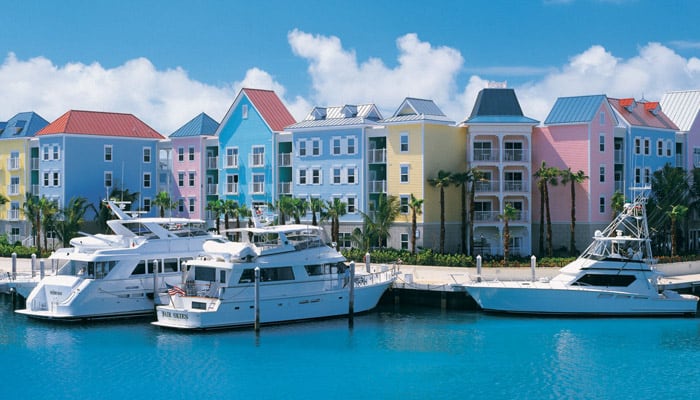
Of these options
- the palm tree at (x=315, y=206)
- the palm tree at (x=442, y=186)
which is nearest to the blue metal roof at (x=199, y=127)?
the palm tree at (x=315, y=206)

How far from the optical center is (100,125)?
78188 mm

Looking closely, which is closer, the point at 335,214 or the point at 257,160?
the point at 335,214

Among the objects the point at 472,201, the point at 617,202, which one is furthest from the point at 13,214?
the point at 617,202

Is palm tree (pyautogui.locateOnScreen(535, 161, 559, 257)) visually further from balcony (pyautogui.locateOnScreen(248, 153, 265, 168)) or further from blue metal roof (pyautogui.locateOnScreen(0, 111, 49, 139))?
blue metal roof (pyautogui.locateOnScreen(0, 111, 49, 139))

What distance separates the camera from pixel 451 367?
36.2m

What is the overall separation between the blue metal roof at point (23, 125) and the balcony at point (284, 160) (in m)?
25.4

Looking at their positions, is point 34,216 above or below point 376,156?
below

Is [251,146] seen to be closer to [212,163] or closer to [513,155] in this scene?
[212,163]

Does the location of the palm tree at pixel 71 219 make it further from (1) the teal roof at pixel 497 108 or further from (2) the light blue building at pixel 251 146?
(1) the teal roof at pixel 497 108

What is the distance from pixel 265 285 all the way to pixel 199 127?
36139 millimetres

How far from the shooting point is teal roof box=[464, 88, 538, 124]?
64.0 metres

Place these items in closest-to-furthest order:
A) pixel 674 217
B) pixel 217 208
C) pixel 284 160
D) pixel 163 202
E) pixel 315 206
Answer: pixel 674 217, pixel 315 206, pixel 217 208, pixel 284 160, pixel 163 202

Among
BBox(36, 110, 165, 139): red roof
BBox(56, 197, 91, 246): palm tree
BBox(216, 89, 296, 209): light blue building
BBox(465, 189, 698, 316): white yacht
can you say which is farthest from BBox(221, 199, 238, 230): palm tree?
BBox(465, 189, 698, 316): white yacht

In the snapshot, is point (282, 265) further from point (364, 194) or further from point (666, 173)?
point (666, 173)
